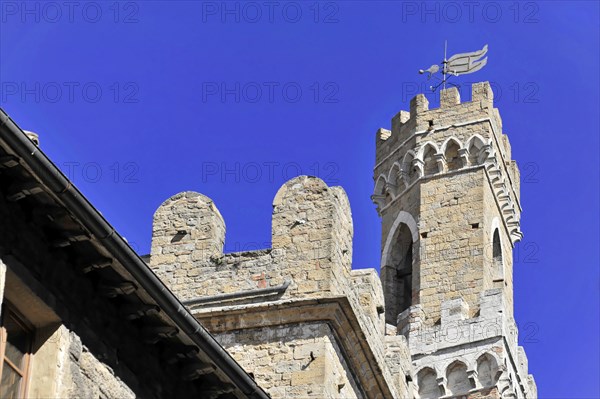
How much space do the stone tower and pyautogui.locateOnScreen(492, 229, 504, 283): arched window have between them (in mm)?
20

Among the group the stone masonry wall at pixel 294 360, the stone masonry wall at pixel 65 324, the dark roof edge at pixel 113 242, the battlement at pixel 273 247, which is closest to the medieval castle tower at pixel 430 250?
the battlement at pixel 273 247

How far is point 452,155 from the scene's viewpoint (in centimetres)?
3734

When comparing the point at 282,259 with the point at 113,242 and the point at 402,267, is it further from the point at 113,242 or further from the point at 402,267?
the point at 402,267

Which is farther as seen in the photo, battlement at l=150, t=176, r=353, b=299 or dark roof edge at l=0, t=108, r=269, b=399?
battlement at l=150, t=176, r=353, b=299

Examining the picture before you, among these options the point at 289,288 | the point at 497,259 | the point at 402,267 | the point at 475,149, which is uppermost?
the point at 475,149

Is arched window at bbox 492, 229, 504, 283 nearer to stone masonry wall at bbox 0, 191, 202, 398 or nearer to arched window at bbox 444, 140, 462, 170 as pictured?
arched window at bbox 444, 140, 462, 170

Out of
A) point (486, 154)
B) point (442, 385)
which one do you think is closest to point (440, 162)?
point (486, 154)

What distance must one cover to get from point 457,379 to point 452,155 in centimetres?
482

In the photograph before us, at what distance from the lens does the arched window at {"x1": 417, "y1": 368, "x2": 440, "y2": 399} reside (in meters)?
34.9

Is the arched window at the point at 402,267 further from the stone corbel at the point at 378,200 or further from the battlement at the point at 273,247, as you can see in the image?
the battlement at the point at 273,247

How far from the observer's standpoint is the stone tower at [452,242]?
115ft

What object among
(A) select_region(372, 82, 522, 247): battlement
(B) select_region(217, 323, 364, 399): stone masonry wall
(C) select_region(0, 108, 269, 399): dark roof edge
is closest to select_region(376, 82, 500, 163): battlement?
(A) select_region(372, 82, 522, 247): battlement

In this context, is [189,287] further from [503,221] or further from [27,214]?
[503,221]

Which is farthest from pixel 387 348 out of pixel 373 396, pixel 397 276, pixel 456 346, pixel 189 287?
pixel 397 276
